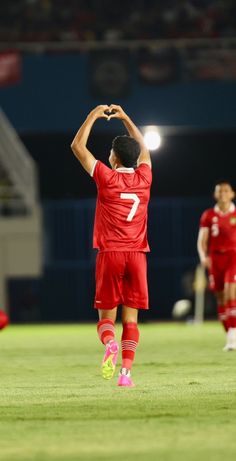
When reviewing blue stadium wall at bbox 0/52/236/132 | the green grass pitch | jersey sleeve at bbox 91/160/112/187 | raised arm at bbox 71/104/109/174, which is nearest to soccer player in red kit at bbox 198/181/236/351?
the green grass pitch

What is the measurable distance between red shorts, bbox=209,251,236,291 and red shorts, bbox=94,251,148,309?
553 cm

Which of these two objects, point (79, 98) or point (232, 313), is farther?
point (79, 98)

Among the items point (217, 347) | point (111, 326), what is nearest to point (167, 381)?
point (111, 326)

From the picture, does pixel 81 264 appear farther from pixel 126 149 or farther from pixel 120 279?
pixel 126 149

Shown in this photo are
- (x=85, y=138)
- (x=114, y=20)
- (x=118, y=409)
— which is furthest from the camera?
(x=114, y=20)

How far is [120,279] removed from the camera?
9.66 metres

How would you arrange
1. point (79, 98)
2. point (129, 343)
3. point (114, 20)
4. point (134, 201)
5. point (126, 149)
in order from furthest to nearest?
point (114, 20), point (79, 98), point (134, 201), point (129, 343), point (126, 149)

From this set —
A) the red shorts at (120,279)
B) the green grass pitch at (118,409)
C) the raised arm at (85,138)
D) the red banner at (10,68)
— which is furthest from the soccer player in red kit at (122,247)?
the red banner at (10,68)

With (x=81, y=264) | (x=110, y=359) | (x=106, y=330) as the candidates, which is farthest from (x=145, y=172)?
(x=81, y=264)

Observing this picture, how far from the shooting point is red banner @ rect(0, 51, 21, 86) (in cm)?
2902

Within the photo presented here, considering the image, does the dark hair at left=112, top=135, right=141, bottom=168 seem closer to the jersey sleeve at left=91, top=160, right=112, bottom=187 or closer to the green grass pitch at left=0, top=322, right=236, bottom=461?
the jersey sleeve at left=91, top=160, right=112, bottom=187

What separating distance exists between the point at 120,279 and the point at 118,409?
1.91 meters

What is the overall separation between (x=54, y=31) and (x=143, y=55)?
3.28 metres

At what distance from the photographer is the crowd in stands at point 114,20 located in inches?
1229
